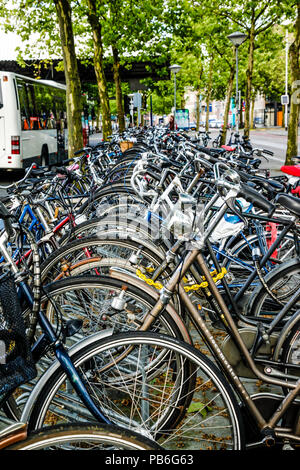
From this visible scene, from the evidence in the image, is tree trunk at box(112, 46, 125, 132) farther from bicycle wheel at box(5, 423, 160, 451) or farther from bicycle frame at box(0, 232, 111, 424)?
bicycle wheel at box(5, 423, 160, 451)

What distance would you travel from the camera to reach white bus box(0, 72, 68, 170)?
50.0 feet

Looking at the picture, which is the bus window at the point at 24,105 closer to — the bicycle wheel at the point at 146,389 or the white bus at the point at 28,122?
the white bus at the point at 28,122

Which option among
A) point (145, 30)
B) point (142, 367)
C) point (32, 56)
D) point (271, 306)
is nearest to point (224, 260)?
point (271, 306)

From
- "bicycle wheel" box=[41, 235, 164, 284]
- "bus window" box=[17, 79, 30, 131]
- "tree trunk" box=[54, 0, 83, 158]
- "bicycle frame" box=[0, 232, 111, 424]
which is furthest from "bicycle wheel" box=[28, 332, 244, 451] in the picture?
"bus window" box=[17, 79, 30, 131]

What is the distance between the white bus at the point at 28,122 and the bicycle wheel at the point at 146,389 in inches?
524

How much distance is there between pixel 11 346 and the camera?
1.88 meters

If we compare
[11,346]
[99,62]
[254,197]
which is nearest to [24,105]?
[99,62]

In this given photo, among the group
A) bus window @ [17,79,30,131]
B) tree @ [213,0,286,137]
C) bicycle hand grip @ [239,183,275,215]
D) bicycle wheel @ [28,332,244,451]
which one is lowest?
bicycle wheel @ [28,332,244,451]

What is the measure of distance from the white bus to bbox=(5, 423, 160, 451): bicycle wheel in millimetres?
14308

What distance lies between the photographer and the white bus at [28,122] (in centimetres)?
1524

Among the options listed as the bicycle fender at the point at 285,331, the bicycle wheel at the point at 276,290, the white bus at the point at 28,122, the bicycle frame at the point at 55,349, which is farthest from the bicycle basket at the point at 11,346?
the white bus at the point at 28,122

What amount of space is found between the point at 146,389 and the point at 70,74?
1090 cm

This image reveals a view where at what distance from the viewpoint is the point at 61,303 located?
9.06 ft
